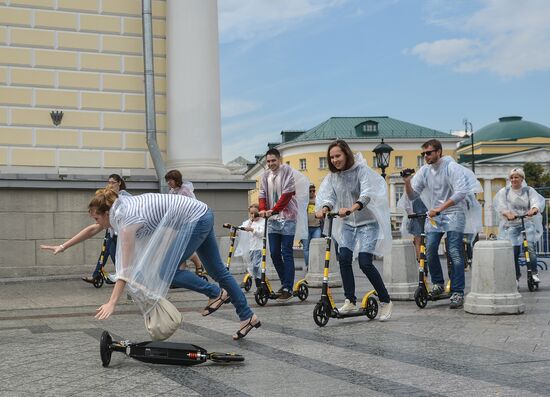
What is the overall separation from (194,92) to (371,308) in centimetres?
990

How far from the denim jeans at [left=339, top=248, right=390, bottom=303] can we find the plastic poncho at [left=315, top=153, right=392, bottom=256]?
0.07 m

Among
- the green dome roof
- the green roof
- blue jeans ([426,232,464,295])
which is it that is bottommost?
blue jeans ([426,232,464,295])

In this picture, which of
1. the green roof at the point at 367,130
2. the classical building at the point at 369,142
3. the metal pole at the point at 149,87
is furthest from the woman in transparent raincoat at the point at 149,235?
the green roof at the point at 367,130

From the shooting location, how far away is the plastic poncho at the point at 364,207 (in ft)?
28.0

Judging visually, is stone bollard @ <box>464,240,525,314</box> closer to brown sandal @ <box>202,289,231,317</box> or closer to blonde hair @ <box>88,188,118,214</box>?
brown sandal @ <box>202,289,231,317</box>

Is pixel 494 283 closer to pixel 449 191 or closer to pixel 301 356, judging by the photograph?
pixel 449 191

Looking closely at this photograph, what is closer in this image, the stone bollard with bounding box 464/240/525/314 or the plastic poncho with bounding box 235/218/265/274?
the stone bollard with bounding box 464/240/525/314

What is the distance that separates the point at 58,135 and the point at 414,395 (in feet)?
44.4

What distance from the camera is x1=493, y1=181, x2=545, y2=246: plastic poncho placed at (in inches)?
495

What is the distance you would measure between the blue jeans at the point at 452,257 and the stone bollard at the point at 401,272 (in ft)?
2.79

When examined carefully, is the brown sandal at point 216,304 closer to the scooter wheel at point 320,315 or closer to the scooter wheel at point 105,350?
the scooter wheel at point 320,315

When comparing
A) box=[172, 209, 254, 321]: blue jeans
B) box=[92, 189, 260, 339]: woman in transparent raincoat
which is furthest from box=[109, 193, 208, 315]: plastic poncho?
box=[172, 209, 254, 321]: blue jeans

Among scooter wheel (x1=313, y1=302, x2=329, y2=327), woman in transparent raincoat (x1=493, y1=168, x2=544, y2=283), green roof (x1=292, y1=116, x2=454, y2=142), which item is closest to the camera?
scooter wheel (x1=313, y1=302, x2=329, y2=327)

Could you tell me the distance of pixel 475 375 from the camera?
5.62 meters
